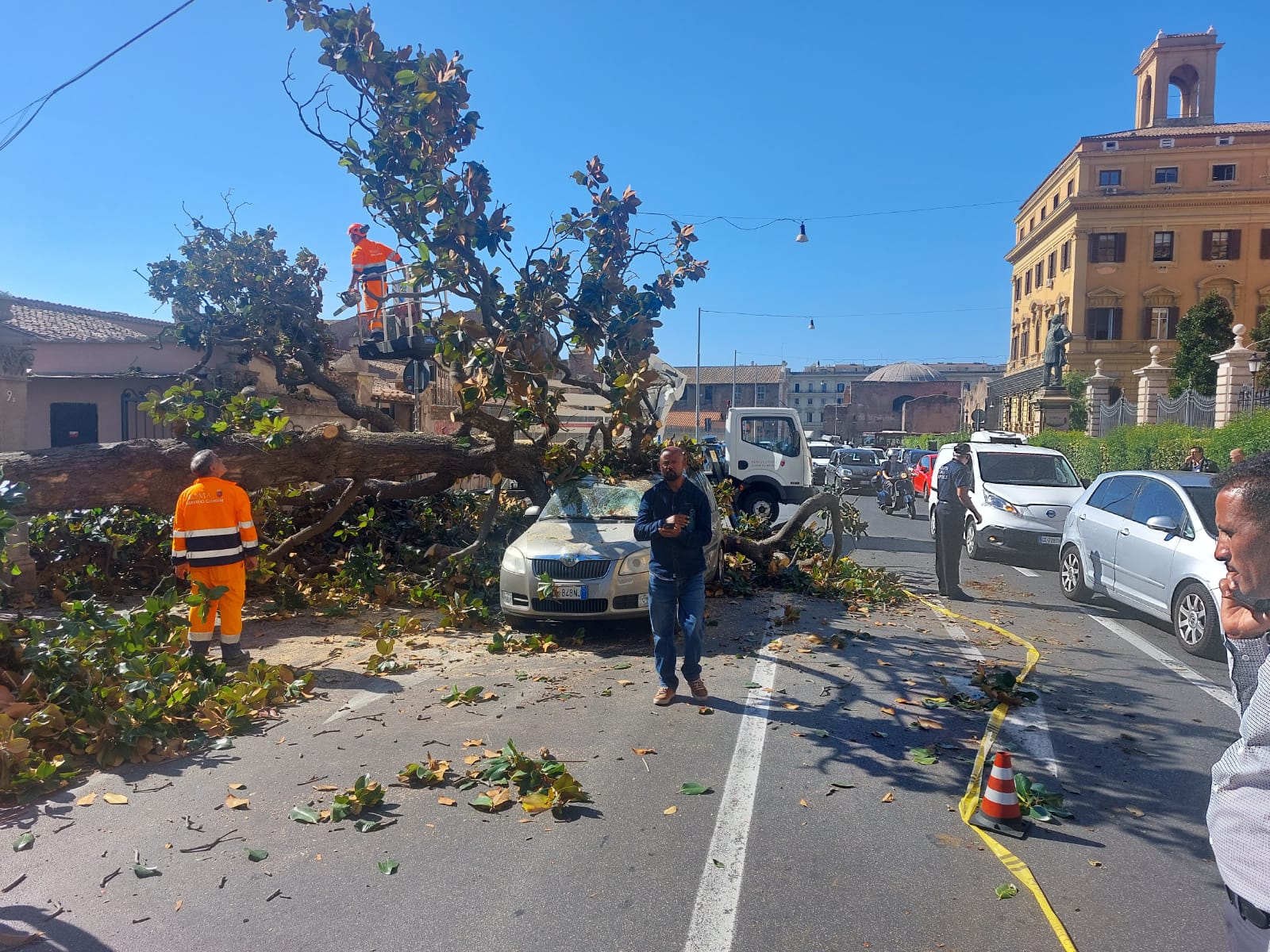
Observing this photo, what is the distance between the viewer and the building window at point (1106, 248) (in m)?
50.8

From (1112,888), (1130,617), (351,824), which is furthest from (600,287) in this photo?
(1112,888)

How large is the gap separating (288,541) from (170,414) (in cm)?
188

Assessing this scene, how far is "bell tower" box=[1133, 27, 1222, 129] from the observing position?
180 ft

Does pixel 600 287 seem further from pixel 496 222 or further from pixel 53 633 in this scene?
pixel 53 633

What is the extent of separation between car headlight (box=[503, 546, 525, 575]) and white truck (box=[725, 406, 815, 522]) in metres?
10.7

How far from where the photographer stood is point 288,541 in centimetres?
1039

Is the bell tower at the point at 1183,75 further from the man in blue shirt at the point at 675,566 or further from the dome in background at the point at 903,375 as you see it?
the man in blue shirt at the point at 675,566

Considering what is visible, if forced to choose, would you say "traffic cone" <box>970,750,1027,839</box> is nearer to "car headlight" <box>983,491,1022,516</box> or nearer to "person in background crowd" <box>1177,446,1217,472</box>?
"car headlight" <box>983,491,1022,516</box>


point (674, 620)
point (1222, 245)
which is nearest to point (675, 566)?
point (674, 620)

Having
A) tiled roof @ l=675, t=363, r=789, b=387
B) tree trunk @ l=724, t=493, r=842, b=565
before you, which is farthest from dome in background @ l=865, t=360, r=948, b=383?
tree trunk @ l=724, t=493, r=842, b=565

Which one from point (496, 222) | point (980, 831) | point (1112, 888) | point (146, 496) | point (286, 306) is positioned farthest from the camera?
point (286, 306)

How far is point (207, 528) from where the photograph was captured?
23.7ft

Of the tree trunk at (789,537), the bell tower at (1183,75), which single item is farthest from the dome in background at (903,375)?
the tree trunk at (789,537)

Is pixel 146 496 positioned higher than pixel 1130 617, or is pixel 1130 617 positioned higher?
pixel 146 496
